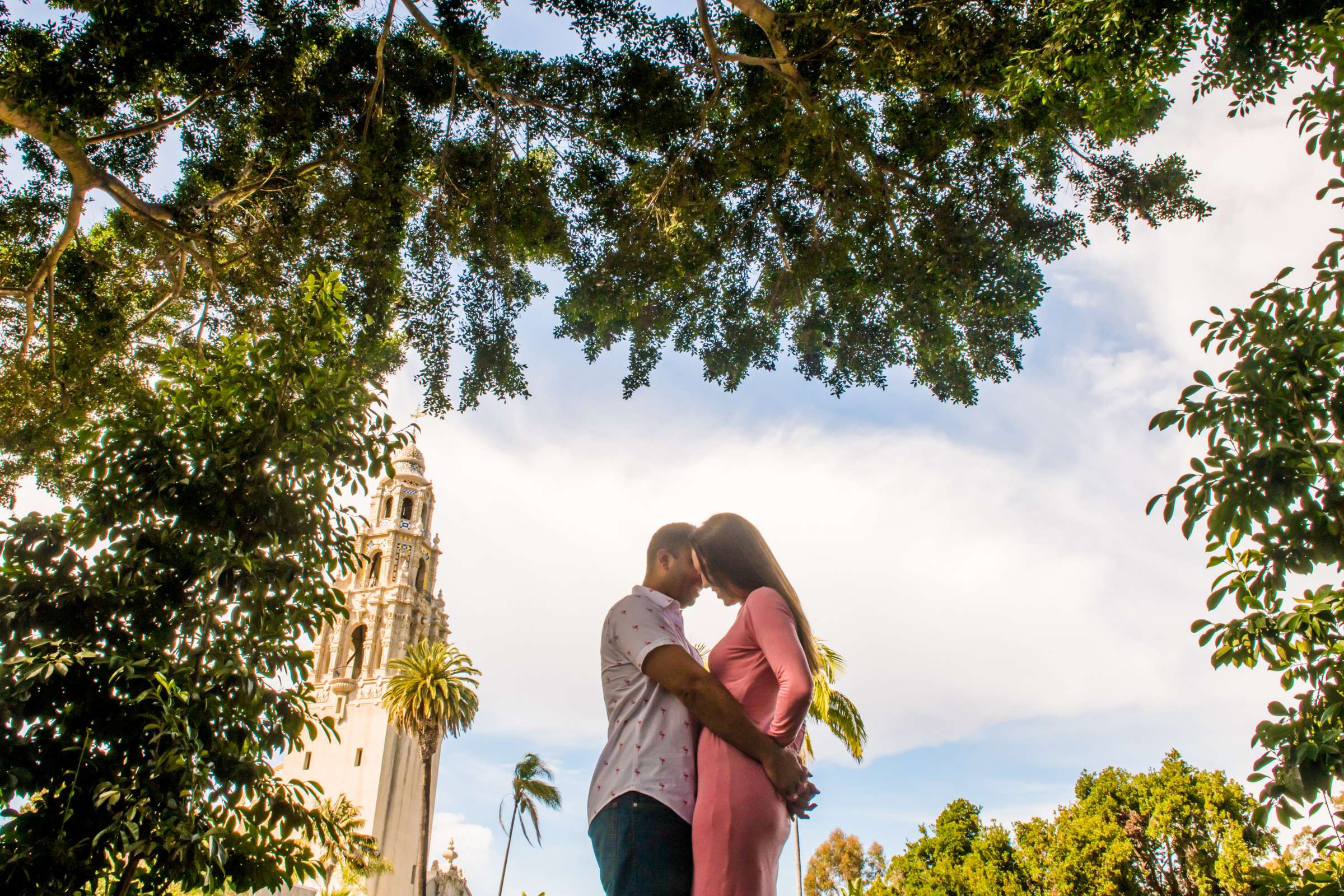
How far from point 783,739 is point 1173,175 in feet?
32.7

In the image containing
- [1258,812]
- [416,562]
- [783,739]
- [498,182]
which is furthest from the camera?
[416,562]

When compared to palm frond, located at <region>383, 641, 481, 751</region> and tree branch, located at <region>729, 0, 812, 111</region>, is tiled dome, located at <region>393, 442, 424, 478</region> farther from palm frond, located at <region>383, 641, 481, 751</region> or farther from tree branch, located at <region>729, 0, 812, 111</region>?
tree branch, located at <region>729, 0, 812, 111</region>

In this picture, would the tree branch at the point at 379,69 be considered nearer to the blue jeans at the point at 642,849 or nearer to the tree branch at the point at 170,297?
the tree branch at the point at 170,297

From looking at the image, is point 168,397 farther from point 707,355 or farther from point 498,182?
point 707,355

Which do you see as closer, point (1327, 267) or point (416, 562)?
point (1327, 267)

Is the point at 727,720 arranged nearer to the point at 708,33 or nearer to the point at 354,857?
the point at 708,33

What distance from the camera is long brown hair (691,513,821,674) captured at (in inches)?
107

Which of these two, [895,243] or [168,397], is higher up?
[895,243]

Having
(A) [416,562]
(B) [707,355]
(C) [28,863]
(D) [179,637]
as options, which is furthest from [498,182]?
(A) [416,562]

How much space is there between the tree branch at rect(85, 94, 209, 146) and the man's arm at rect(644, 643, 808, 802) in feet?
34.4

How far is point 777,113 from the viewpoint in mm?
10148

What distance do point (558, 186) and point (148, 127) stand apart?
198 inches

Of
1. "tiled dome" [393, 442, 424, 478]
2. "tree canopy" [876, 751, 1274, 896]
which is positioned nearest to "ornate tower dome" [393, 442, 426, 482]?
"tiled dome" [393, 442, 424, 478]

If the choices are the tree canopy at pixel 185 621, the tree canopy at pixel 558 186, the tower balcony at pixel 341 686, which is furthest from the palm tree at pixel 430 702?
the tree canopy at pixel 185 621
